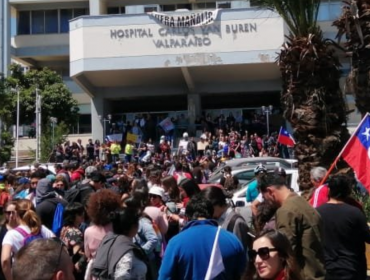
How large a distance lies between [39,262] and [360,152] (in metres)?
6.43

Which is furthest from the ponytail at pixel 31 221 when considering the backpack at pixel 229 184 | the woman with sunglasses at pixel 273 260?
the backpack at pixel 229 184

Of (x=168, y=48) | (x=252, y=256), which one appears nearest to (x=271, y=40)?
(x=168, y=48)

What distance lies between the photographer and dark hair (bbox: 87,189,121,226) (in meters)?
5.94

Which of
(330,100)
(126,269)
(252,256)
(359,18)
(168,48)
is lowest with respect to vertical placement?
(126,269)

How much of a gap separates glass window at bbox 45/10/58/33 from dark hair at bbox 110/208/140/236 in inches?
1678

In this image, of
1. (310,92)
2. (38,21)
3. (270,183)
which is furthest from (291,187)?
(38,21)

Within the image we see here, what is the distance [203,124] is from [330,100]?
2448 cm

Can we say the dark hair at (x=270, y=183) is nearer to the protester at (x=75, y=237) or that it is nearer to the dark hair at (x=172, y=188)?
the protester at (x=75, y=237)

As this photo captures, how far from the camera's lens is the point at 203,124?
122 feet

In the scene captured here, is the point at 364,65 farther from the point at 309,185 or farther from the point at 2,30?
the point at 2,30

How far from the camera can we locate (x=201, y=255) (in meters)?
4.73

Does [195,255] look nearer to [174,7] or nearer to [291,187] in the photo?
[291,187]

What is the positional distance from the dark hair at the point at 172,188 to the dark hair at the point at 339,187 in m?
3.36

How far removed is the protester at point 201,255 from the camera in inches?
186
